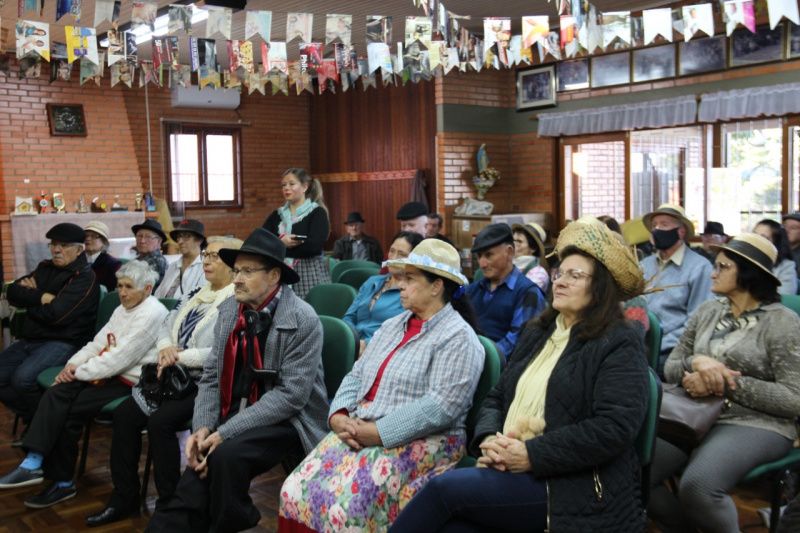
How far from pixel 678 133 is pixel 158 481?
24.3 feet

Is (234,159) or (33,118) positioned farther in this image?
(234,159)

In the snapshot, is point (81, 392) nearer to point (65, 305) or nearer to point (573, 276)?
point (65, 305)

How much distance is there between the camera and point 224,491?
299 cm

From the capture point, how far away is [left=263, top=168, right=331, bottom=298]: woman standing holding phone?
5297 millimetres

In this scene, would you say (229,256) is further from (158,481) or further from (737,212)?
(737,212)

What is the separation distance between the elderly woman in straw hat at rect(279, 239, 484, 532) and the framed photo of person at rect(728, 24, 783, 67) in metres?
6.30

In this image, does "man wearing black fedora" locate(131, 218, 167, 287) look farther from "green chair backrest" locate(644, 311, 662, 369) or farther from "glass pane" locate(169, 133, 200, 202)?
"glass pane" locate(169, 133, 200, 202)

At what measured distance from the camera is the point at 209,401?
3.35 metres

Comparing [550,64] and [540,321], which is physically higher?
[550,64]

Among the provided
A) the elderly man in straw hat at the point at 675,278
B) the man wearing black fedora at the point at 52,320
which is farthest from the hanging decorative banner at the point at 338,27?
the elderly man in straw hat at the point at 675,278

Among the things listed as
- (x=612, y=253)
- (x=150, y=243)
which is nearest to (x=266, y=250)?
(x=612, y=253)

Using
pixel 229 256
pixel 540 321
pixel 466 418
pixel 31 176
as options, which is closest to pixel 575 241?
pixel 540 321

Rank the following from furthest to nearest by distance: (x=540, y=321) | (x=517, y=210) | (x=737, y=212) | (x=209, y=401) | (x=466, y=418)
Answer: (x=517, y=210)
(x=737, y=212)
(x=209, y=401)
(x=466, y=418)
(x=540, y=321)

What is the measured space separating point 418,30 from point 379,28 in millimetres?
384
